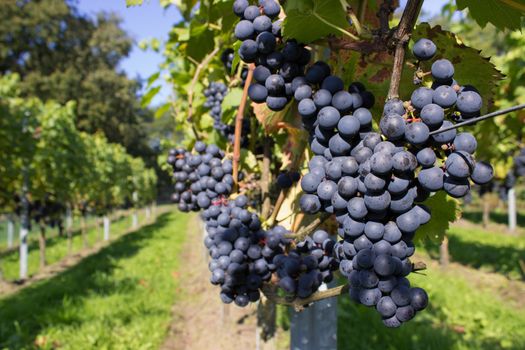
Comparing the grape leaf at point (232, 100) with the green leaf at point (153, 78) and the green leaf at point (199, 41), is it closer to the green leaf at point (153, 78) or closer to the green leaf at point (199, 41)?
the green leaf at point (199, 41)

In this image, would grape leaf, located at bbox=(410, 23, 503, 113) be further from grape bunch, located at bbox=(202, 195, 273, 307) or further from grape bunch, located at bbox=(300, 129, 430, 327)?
grape bunch, located at bbox=(202, 195, 273, 307)

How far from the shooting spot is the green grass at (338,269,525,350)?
5.00 metres

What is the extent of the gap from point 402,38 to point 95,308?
23.0 ft

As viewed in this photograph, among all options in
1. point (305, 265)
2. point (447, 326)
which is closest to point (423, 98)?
point (305, 265)

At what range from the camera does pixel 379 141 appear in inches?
36.0

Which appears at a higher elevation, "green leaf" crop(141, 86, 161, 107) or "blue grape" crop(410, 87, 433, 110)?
"green leaf" crop(141, 86, 161, 107)

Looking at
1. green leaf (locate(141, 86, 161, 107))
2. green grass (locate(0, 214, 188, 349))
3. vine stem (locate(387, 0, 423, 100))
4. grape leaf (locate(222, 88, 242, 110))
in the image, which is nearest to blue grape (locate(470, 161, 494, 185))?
vine stem (locate(387, 0, 423, 100))

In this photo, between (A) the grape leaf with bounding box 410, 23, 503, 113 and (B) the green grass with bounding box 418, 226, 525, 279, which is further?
(B) the green grass with bounding box 418, 226, 525, 279

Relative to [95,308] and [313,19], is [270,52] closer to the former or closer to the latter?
[313,19]

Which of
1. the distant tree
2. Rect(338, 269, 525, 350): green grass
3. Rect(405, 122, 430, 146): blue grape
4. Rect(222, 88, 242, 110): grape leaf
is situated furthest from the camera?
the distant tree

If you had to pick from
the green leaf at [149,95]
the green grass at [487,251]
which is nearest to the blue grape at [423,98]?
the green leaf at [149,95]

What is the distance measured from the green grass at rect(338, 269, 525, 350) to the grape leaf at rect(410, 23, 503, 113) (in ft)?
11.3

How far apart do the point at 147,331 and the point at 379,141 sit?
5904mm

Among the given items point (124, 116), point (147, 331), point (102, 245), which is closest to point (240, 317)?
point (147, 331)
